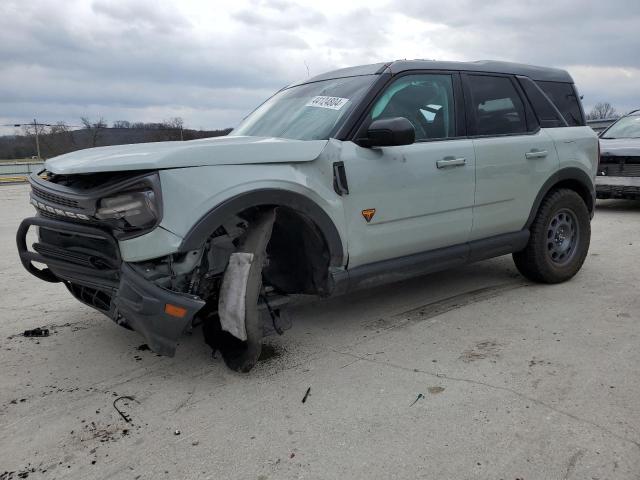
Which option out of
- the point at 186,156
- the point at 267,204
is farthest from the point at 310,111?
the point at 186,156

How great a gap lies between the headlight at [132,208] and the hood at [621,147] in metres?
8.92

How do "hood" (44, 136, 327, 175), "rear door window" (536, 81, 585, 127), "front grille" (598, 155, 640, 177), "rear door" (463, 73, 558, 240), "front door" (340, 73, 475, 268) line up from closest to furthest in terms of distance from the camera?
"hood" (44, 136, 327, 175) → "front door" (340, 73, 475, 268) → "rear door" (463, 73, 558, 240) → "rear door window" (536, 81, 585, 127) → "front grille" (598, 155, 640, 177)

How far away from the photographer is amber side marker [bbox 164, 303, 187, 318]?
2762mm

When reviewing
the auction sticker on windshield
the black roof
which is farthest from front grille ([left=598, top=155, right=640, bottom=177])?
the auction sticker on windshield

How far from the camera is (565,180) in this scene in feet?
16.1

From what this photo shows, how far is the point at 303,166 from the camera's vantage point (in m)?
3.27

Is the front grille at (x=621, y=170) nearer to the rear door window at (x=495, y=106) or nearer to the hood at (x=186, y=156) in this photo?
the rear door window at (x=495, y=106)

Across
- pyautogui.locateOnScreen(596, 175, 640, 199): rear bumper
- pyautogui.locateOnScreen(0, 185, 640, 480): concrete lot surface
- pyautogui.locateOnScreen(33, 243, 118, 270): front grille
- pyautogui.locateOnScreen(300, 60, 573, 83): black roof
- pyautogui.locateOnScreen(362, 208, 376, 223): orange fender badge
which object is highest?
pyautogui.locateOnScreen(300, 60, 573, 83): black roof

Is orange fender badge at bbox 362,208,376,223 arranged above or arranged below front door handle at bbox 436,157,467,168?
below

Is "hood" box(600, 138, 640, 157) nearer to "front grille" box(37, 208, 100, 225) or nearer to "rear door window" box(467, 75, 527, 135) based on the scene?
"rear door window" box(467, 75, 527, 135)

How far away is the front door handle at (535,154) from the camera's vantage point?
14.7 feet

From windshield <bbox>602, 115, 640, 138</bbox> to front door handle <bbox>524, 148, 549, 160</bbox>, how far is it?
6.76m

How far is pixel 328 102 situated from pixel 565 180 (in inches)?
98.9

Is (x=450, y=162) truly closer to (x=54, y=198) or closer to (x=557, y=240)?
(x=557, y=240)
